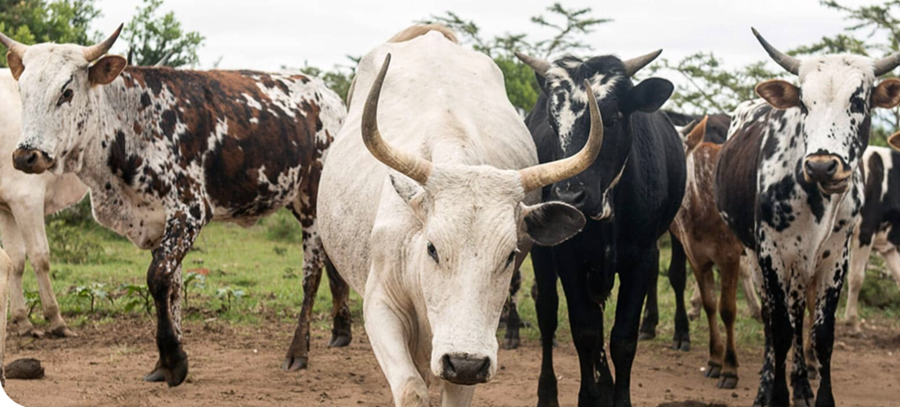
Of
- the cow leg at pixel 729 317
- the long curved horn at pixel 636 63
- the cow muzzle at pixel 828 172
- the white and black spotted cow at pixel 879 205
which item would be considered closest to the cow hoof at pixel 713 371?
the cow leg at pixel 729 317

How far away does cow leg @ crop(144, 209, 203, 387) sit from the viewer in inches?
272

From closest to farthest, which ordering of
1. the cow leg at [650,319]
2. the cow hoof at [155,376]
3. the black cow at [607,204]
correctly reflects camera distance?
1. the black cow at [607,204]
2. the cow hoof at [155,376]
3. the cow leg at [650,319]

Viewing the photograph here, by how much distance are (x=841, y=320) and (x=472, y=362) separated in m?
7.12

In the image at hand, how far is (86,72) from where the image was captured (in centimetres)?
700

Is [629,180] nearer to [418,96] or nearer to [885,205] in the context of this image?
[418,96]

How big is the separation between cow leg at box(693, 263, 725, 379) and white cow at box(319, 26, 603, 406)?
2.79 metres

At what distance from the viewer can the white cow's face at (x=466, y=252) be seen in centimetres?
427

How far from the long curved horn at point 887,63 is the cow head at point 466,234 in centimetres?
237

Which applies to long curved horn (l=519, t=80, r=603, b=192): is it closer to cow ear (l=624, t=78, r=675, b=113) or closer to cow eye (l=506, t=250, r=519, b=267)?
cow eye (l=506, t=250, r=519, b=267)

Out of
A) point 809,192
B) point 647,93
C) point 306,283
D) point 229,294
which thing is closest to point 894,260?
point 809,192

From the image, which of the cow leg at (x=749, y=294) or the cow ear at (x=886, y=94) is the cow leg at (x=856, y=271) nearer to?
the cow leg at (x=749, y=294)

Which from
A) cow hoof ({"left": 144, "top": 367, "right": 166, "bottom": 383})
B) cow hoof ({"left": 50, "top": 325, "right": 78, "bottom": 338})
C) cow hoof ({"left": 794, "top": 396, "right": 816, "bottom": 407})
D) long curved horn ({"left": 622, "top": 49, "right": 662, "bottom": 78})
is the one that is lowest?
cow hoof ({"left": 50, "top": 325, "right": 78, "bottom": 338})

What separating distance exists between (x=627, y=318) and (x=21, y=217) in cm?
484

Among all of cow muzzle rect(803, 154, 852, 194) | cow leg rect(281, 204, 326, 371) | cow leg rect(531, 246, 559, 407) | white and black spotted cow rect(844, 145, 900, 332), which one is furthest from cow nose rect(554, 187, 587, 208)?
white and black spotted cow rect(844, 145, 900, 332)
